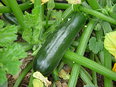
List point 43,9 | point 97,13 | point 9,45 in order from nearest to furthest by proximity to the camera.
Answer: point 9,45, point 97,13, point 43,9

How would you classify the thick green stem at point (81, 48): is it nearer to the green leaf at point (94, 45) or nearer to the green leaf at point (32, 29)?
the green leaf at point (94, 45)

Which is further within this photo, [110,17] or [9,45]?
[110,17]

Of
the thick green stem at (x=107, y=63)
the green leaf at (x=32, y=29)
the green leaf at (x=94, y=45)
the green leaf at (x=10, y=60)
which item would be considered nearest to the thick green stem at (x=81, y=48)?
the green leaf at (x=94, y=45)

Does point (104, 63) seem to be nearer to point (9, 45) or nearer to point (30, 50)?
point (30, 50)

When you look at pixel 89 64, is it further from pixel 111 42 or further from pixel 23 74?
pixel 23 74

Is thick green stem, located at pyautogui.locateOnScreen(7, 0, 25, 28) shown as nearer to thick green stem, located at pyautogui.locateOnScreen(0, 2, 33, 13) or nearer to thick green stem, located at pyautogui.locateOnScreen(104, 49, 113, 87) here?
thick green stem, located at pyautogui.locateOnScreen(0, 2, 33, 13)

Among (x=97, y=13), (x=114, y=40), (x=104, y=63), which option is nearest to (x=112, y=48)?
(x=114, y=40)
